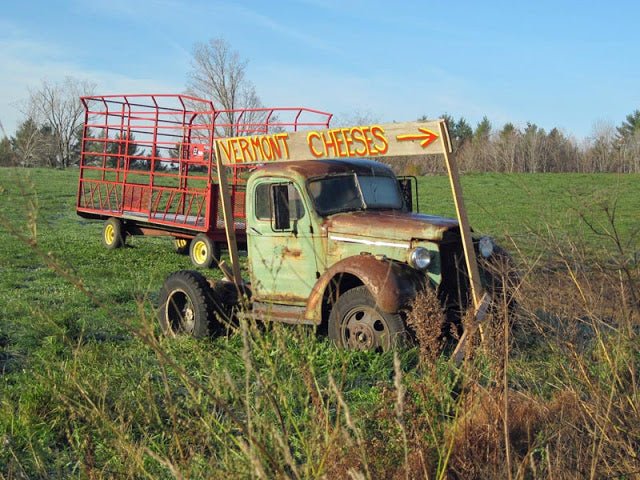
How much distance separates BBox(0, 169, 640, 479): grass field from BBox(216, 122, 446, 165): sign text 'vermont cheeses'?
2.79ft

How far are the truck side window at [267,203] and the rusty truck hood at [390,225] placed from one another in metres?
0.33

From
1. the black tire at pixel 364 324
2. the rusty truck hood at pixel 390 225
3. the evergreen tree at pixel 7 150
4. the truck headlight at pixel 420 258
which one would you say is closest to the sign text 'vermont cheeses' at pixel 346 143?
the rusty truck hood at pixel 390 225

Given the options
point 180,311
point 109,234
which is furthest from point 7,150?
point 109,234

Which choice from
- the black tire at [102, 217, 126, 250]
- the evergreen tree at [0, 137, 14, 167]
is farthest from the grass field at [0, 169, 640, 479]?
the black tire at [102, 217, 126, 250]

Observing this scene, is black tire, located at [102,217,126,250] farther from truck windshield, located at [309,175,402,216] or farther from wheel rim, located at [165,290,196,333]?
truck windshield, located at [309,175,402,216]

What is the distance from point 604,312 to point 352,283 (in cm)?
296

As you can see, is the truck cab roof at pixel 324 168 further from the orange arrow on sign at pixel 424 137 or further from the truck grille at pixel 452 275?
the orange arrow on sign at pixel 424 137

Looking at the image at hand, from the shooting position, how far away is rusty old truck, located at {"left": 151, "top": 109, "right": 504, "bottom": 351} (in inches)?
215

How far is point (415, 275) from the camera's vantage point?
19.5 ft

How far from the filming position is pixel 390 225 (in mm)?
6207

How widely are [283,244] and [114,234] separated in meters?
8.63

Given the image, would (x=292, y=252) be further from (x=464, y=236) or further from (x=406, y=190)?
(x=464, y=236)

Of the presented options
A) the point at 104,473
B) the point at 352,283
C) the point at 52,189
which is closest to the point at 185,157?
the point at 352,283

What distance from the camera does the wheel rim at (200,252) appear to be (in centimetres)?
1269
